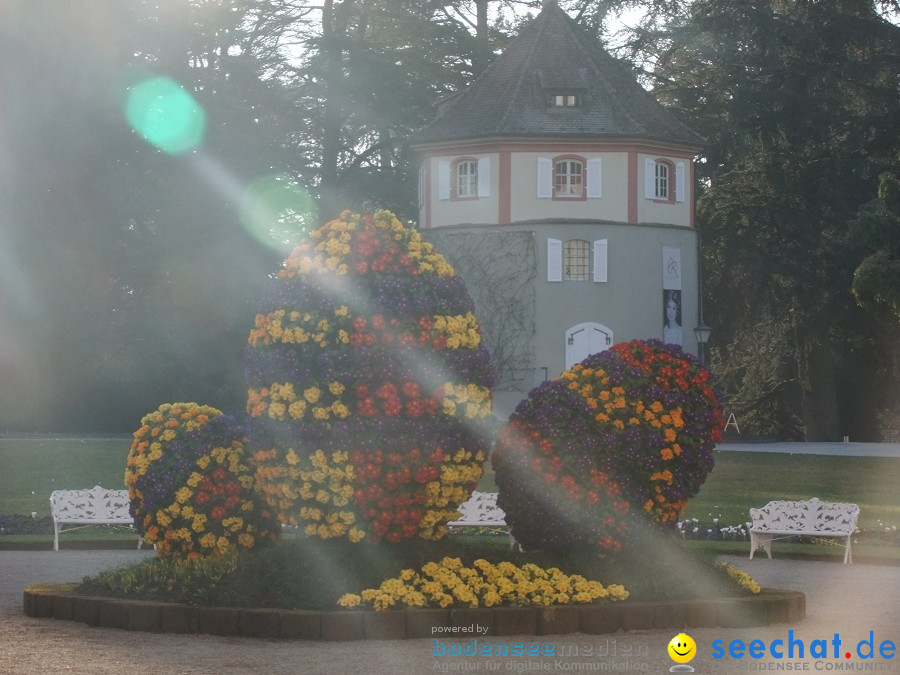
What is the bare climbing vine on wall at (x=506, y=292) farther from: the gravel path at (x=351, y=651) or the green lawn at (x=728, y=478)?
the gravel path at (x=351, y=651)

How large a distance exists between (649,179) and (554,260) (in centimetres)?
382

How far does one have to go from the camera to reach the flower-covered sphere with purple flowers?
1408 centimetres

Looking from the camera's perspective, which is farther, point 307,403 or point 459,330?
point 459,330

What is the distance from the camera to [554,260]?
46.0 meters

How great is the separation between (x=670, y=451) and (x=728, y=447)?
87.8 ft

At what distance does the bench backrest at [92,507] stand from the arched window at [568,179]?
90.4 feet

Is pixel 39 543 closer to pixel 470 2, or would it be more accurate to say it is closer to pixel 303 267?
pixel 303 267

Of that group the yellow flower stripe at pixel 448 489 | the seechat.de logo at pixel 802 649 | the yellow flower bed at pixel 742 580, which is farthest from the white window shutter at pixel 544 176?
the seechat.de logo at pixel 802 649

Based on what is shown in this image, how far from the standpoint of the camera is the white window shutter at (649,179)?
153 ft

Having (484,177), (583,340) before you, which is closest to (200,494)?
(583,340)

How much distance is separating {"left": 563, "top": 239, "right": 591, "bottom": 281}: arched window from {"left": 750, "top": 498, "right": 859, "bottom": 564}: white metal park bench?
26.5 metres

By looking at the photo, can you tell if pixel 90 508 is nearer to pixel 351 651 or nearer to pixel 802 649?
pixel 351 651

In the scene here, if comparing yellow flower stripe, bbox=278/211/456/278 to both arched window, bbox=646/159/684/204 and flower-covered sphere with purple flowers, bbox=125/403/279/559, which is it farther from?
arched window, bbox=646/159/684/204

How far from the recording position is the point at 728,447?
131 ft
